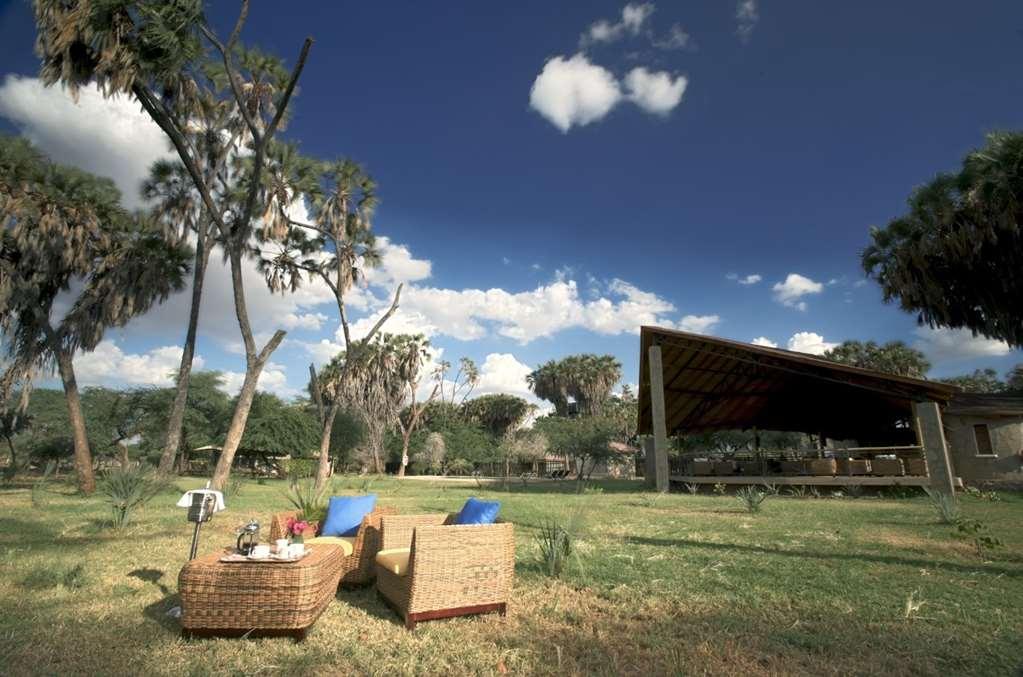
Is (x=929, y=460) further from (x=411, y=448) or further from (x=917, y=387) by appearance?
(x=411, y=448)

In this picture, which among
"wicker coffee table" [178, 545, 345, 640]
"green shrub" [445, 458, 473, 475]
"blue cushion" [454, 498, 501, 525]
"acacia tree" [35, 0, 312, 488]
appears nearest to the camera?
"wicker coffee table" [178, 545, 345, 640]

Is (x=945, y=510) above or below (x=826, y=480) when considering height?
below

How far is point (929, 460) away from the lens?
39.8ft

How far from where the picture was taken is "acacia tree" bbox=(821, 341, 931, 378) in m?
28.0

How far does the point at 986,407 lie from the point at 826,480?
20.7 feet

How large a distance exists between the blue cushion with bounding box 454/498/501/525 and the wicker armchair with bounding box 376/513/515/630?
0.27 metres

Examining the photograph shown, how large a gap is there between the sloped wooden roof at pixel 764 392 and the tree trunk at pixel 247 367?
1107 cm

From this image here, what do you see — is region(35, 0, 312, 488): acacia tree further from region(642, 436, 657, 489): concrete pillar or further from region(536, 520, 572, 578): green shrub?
region(642, 436, 657, 489): concrete pillar

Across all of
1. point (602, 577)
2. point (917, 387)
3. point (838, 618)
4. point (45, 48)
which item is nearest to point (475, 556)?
point (602, 577)

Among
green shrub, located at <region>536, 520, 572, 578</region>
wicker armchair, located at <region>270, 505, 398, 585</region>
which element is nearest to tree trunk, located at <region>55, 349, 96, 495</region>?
wicker armchair, located at <region>270, 505, 398, 585</region>

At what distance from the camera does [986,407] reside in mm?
15383

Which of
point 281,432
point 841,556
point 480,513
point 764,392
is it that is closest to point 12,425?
point 281,432

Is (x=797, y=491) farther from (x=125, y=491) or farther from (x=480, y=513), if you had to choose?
(x=125, y=491)

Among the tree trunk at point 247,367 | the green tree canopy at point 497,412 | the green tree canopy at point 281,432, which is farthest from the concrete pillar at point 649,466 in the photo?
the green tree canopy at point 497,412
